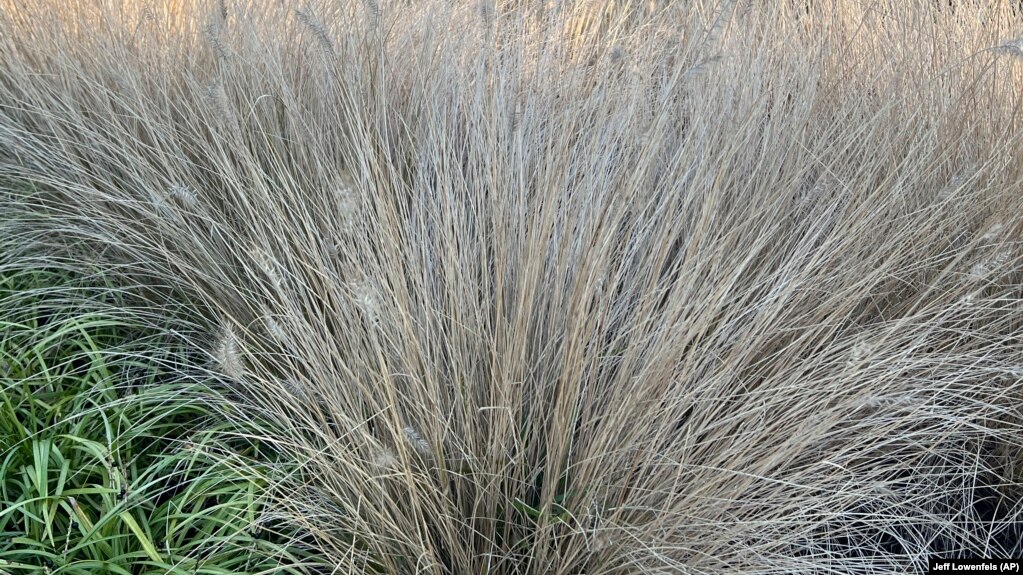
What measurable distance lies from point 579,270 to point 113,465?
1070 millimetres

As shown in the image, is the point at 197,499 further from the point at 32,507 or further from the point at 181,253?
the point at 181,253

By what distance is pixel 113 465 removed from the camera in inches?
70.5

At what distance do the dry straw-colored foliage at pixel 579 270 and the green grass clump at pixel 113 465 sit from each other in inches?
5.1

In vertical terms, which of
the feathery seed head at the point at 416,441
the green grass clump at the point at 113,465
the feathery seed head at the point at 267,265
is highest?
the feathery seed head at the point at 267,265

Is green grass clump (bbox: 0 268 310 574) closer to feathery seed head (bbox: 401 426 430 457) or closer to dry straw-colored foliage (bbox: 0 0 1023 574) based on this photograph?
dry straw-colored foliage (bbox: 0 0 1023 574)

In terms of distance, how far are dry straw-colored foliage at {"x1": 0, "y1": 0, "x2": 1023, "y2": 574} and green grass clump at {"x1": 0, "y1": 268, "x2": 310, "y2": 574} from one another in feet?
0.42

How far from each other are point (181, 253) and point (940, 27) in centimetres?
249

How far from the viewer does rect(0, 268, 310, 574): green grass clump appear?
1644 mm

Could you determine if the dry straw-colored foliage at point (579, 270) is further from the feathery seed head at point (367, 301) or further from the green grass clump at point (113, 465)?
the green grass clump at point (113, 465)

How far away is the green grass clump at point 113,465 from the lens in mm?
1644

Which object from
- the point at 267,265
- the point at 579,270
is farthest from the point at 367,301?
the point at 579,270

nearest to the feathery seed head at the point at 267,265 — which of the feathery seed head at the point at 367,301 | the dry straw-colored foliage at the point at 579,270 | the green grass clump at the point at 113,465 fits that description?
the dry straw-colored foliage at the point at 579,270

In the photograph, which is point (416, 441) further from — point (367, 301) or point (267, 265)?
point (267, 265)

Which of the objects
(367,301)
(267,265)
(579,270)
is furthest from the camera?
(579,270)
